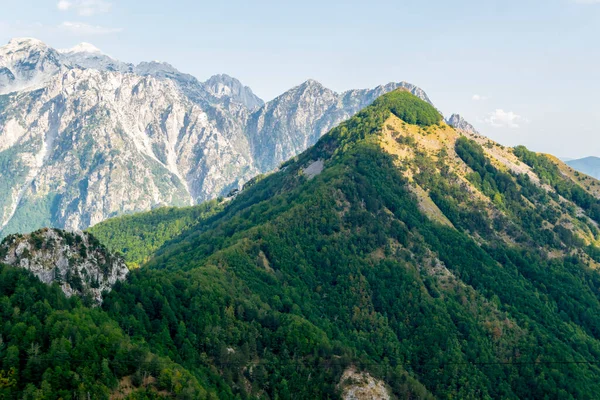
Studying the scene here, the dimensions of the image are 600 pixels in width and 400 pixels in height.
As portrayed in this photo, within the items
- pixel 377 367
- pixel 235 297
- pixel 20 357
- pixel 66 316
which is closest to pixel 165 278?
pixel 235 297

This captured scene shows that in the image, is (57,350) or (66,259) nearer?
(57,350)

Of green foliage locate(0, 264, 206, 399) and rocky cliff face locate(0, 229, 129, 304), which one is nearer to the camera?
green foliage locate(0, 264, 206, 399)

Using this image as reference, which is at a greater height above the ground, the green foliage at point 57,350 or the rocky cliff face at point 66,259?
the rocky cliff face at point 66,259

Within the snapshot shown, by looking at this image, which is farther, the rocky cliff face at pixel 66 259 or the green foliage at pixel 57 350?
the rocky cliff face at pixel 66 259

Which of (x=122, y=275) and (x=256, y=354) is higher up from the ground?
(x=122, y=275)

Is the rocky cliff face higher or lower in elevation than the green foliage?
higher

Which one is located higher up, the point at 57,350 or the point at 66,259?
the point at 66,259

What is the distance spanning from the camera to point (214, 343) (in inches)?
6412

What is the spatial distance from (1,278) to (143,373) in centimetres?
4435

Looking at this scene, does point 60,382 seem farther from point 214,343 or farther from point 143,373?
point 214,343

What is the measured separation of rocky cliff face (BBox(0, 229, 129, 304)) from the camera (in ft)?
456

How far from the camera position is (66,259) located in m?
147

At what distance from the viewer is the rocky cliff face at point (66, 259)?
13888 centimetres

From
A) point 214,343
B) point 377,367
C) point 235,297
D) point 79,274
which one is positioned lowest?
point 377,367
